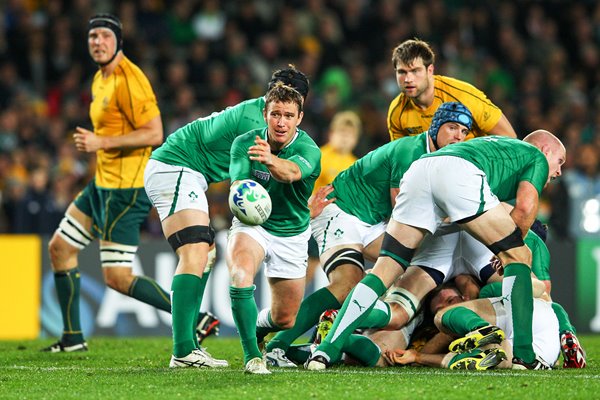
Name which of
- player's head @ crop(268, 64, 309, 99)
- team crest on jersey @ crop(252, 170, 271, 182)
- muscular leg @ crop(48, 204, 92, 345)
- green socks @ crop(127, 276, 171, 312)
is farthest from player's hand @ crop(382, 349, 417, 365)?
muscular leg @ crop(48, 204, 92, 345)

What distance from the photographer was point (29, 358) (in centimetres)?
810

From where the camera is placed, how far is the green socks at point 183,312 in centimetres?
686

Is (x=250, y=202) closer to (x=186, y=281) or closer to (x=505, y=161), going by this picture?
(x=186, y=281)

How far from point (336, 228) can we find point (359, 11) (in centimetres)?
995

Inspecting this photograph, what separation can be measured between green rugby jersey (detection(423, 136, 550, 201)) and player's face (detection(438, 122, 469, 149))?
0.78ft

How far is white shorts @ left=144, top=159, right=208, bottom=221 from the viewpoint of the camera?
719 cm

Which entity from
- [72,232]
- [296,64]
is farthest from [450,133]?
[296,64]

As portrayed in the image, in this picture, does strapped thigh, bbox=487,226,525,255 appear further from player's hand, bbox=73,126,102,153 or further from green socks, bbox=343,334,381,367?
player's hand, bbox=73,126,102,153

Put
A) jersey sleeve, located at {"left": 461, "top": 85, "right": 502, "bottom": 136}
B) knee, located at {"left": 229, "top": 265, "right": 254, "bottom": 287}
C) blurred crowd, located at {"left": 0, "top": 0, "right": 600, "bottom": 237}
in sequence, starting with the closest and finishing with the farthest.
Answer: knee, located at {"left": 229, "top": 265, "right": 254, "bottom": 287}, jersey sleeve, located at {"left": 461, "top": 85, "right": 502, "bottom": 136}, blurred crowd, located at {"left": 0, "top": 0, "right": 600, "bottom": 237}

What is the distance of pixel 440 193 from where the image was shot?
269 inches

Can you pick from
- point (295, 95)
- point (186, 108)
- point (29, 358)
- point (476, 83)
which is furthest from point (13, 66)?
point (295, 95)

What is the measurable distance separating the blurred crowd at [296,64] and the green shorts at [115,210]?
4125 millimetres

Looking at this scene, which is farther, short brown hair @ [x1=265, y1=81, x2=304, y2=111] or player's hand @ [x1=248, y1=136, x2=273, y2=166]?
short brown hair @ [x1=265, y1=81, x2=304, y2=111]

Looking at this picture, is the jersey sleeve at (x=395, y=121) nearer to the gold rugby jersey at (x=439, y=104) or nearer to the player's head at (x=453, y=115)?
the gold rugby jersey at (x=439, y=104)
